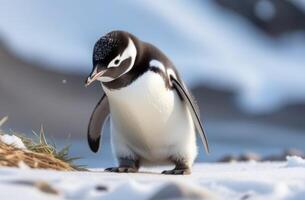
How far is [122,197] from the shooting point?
10.4ft

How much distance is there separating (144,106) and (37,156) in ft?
3.02

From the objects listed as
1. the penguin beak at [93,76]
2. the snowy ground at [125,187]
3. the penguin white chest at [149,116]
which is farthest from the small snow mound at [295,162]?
the snowy ground at [125,187]

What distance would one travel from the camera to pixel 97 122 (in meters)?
6.20

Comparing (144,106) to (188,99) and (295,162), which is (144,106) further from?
(295,162)

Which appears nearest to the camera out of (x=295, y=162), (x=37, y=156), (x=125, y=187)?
(x=125, y=187)

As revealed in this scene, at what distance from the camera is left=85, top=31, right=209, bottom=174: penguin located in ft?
16.2

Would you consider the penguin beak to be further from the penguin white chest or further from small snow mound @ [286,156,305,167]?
small snow mound @ [286,156,305,167]

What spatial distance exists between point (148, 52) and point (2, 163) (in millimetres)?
1611

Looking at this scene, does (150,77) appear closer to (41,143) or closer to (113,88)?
(113,88)

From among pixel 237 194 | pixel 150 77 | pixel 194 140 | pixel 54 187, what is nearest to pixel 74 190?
pixel 54 187

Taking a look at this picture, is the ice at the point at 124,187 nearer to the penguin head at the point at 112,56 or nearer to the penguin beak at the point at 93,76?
the penguin beak at the point at 93,76

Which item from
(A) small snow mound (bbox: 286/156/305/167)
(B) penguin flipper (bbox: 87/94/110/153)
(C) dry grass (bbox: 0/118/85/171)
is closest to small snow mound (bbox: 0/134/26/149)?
(C) dry grass (bbox: 0/118/85/171)

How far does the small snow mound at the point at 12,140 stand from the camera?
15.8 feet

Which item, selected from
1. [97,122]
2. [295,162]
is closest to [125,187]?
[97,122]
